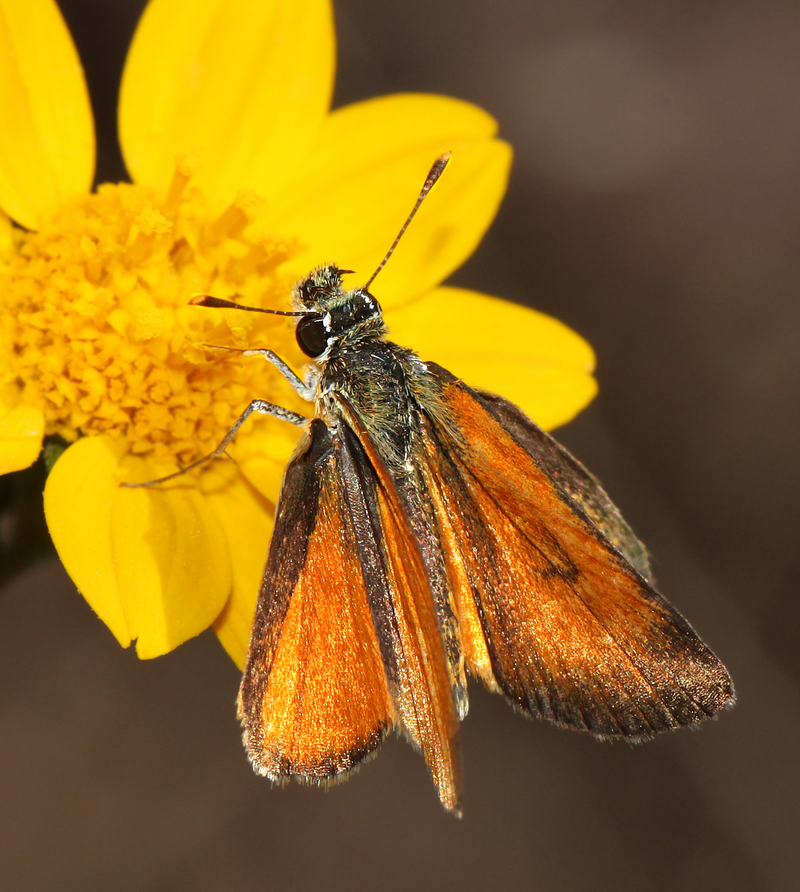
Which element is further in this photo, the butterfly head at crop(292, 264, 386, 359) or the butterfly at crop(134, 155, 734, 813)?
the butterfly head at crop(292, 264, 386, 359)

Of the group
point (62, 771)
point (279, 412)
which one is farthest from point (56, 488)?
point (62, 771)

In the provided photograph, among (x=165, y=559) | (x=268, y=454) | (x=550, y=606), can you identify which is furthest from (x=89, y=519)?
(x=550, y=606)

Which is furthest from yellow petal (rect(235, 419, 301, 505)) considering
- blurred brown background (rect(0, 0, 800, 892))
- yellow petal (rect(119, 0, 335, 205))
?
blurred brown background (rect(0, 0, 800, 892))

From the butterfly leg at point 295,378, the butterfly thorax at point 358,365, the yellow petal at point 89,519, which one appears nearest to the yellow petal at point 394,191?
the butterfly thorax at point 358,365

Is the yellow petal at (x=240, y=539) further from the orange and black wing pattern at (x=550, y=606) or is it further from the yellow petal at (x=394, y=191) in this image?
the yellow petal at (x=394, y=191)

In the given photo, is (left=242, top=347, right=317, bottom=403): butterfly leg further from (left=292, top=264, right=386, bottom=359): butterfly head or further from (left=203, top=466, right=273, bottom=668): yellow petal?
(left=203, top=466, right=273, bottom=668): yellow petal

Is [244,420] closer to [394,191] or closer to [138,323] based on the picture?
[138,323]
